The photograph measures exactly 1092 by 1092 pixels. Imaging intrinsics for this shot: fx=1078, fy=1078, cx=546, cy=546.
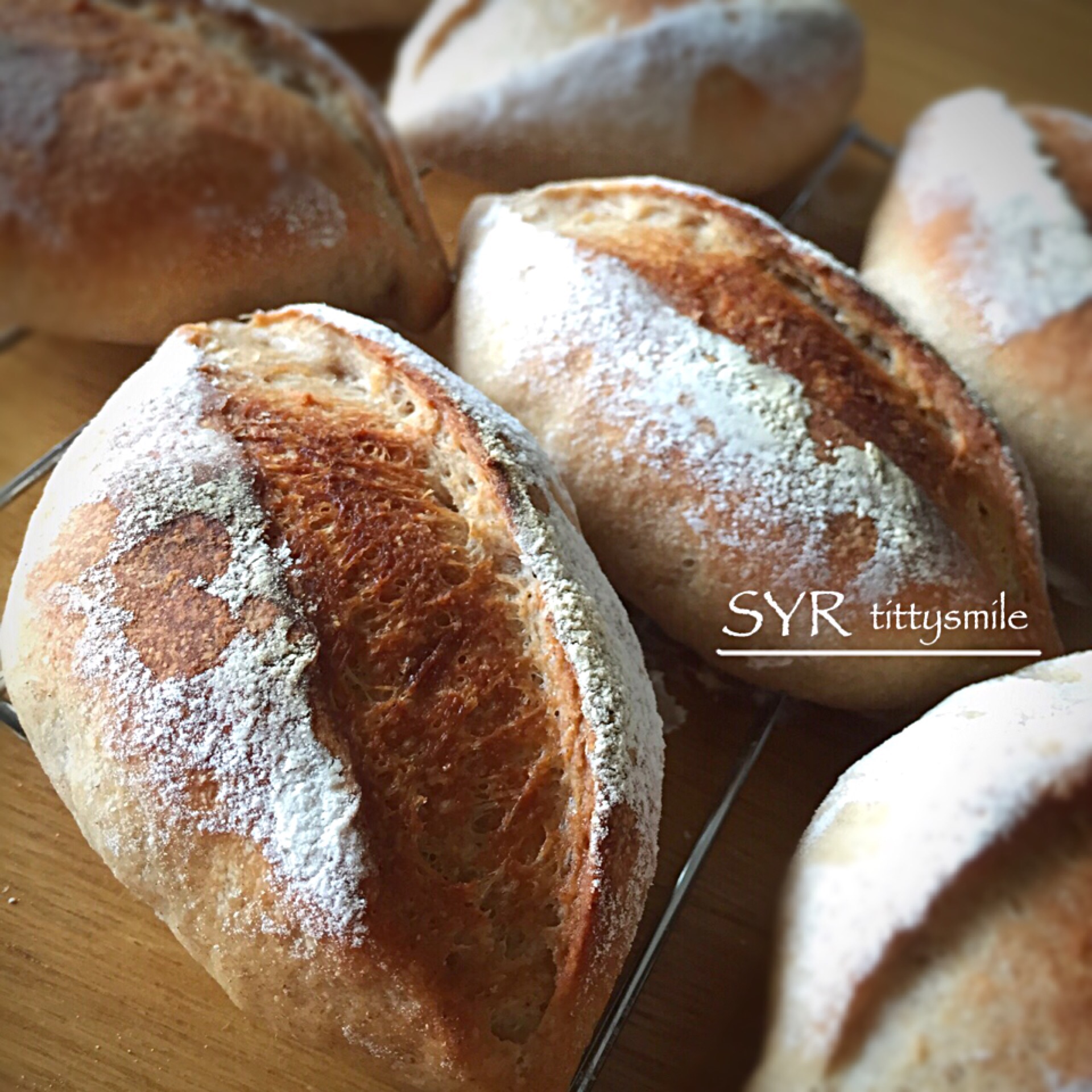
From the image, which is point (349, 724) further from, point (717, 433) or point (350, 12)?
point (350, 12)

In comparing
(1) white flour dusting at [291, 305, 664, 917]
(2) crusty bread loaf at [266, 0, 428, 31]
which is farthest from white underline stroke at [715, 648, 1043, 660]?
(2) crusty bread loaf at [266, 0, 428, 31]

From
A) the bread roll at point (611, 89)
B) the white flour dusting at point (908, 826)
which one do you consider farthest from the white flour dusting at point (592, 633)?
the bread roll at point (611, 89)

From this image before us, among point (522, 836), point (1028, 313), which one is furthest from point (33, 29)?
point (1028, 313)

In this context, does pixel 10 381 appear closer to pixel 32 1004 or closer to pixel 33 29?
pixel 33 29

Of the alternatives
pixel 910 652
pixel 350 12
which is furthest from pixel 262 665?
pixel 350 12

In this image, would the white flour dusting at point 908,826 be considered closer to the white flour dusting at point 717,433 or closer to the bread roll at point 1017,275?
the white flour dusting at point 717,433

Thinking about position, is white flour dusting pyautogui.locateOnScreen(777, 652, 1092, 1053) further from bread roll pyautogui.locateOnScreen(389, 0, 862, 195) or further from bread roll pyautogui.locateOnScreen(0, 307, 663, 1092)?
bread roll pyautogui.locateOnScreen(389, 0, 862, 195)
